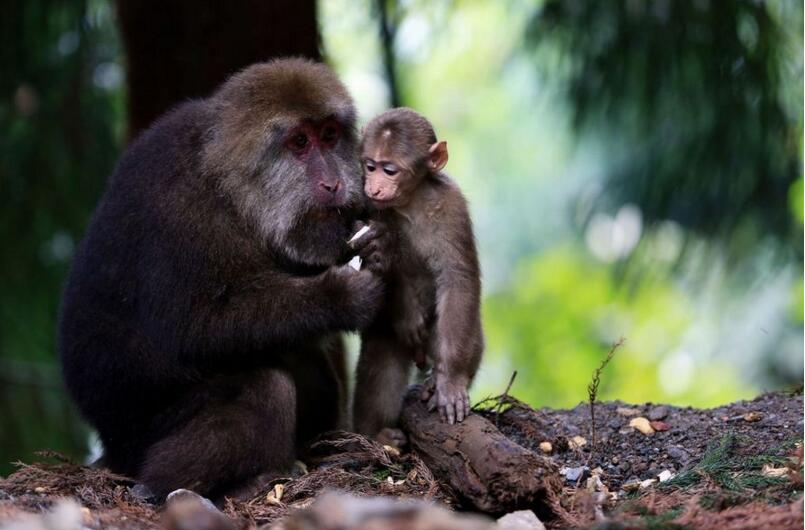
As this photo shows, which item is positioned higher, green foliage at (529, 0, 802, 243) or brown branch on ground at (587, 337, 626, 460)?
green foliage at (529, 0, 802, 243)

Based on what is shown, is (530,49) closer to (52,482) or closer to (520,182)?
(52,482)

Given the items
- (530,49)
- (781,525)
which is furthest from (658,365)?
(781,525)

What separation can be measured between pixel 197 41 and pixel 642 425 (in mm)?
3846

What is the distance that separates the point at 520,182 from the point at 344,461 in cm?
1334

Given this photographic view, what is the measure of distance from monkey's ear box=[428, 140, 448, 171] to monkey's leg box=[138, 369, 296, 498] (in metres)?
1.20

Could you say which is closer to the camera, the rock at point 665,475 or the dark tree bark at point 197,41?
the rock at point 665,475

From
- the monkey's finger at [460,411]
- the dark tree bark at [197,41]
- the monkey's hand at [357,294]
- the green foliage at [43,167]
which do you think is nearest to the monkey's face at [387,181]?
the monkey's hand at [357,294]

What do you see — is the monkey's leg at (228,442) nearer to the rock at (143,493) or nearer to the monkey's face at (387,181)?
the rock at (143,493)

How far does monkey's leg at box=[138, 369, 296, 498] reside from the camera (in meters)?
5.22

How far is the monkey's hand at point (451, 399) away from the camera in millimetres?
5160

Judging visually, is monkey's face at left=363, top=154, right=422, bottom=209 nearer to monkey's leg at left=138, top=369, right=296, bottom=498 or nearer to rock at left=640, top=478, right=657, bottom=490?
monkey's leg at left=138, top=369, right=296, bottom=498

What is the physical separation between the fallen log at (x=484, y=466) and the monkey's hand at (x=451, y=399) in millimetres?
39

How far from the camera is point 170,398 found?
5.43 metres

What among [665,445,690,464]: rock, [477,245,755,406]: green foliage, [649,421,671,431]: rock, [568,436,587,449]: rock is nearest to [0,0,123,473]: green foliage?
[568,436,587,449]: rock
